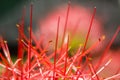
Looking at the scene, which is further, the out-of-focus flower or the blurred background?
the blurred background

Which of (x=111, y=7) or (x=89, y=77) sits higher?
(x=89, y=77)

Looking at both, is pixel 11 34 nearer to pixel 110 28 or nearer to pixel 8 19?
pixel 8 19

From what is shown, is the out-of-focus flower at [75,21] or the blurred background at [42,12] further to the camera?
the blurred background at [42,12]

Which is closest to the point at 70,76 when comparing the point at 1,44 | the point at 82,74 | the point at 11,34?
the point at 82,74

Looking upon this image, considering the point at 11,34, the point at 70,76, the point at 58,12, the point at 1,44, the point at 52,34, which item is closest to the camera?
the point at 70,76

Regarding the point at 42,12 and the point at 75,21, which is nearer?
the point at 75,21

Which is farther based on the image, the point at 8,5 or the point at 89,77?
the point at 8,5

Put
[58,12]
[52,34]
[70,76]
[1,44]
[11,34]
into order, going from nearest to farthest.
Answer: [70,76] < [1,44] < [52,34] < [11,34] < [58,12]
